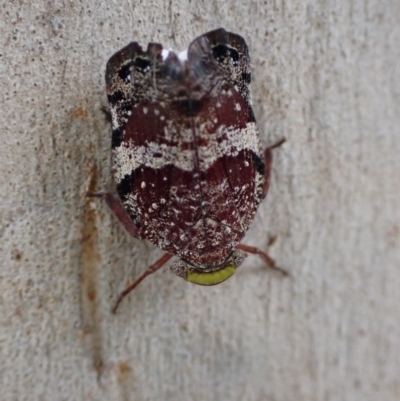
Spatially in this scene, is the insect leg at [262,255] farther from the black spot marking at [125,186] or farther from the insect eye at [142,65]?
the insect eye at [142,65]

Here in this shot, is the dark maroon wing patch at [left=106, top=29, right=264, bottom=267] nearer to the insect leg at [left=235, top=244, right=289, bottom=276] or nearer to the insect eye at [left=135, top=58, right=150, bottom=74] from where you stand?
the insect eye at [left=135, top=58, right=150, bottom=74]

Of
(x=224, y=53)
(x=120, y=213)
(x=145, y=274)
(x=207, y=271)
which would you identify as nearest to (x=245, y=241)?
(x=207, y=271)

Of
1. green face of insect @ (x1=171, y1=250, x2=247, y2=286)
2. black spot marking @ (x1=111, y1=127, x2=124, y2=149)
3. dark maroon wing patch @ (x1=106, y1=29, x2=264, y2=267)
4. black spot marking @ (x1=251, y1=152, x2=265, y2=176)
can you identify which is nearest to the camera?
dark maroon wing patch @ (x1=106, y1=29, x2=264, y2=267)

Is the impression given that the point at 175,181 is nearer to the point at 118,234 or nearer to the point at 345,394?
the point at 118,234

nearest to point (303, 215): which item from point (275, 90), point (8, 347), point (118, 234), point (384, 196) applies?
point (384, 196)

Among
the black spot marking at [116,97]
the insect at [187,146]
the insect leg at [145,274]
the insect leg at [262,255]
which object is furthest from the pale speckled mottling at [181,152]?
the insect leg at [262,255]

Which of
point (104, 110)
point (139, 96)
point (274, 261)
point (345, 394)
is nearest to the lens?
point (139, 96)

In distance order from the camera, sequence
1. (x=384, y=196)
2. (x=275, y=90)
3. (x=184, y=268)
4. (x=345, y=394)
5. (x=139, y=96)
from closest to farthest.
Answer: (x=139, y=96) → (x=184, y=268) → (x=275, y=90) → (x=384, y=196) → (x=345, y=394)

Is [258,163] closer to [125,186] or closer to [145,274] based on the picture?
[125,186]

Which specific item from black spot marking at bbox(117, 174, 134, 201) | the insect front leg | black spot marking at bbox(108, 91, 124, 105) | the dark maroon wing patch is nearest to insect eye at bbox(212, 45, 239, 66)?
the dark maroon wing patch
